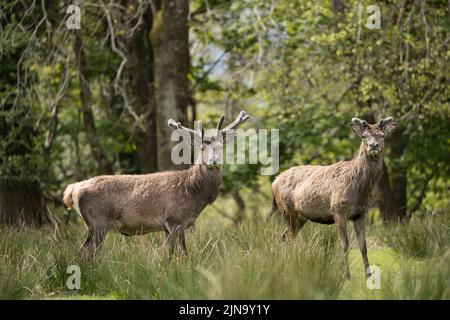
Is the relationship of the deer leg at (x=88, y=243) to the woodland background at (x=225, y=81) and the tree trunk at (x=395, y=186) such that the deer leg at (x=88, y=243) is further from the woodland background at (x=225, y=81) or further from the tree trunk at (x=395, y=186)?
the tree trunk at (x=395, y=186)

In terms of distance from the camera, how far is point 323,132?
1827 centimetres

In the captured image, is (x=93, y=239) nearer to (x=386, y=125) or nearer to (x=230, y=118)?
(x=386, y=125)

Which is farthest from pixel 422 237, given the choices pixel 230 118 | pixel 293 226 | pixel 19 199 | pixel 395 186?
pixel 230 118

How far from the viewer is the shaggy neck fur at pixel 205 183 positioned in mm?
9547

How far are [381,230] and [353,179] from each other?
111 inches

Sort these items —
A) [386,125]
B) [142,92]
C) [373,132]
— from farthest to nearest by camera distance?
[142,92] → [386,125] → [373,132]

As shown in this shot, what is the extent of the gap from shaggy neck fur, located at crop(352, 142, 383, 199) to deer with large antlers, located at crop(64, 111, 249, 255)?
1688 mm

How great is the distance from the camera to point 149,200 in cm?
937

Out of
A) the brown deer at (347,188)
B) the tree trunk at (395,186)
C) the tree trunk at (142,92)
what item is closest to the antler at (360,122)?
the brown deer at (347,188)

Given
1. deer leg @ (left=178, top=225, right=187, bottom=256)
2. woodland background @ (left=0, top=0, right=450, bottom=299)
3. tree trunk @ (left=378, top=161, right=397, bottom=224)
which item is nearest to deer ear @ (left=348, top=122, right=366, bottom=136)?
woodland background @ (left=0, top=0, right=450, bottom=299)

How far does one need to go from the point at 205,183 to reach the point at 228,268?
10.0 ft

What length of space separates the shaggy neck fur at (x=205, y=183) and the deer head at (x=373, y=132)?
1.85m

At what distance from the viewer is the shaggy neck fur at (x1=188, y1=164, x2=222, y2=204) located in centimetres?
955
